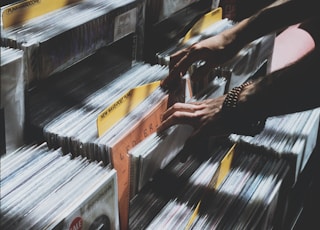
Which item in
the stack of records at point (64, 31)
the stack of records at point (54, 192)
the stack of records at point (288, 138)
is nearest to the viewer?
the stack of records at point (54, 192)

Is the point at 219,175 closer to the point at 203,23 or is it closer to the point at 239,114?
the point at 239,114

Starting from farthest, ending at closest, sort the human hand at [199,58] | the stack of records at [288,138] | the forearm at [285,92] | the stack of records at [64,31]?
the stack of records at [288,138]
the human hand at [199,58]
the forearm at [285,92]
the stack of records at [64,31]

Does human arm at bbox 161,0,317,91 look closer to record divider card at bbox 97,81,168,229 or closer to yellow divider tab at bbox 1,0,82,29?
record divider card at bbox 97,81,168,229

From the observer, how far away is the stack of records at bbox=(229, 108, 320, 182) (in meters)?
1.56

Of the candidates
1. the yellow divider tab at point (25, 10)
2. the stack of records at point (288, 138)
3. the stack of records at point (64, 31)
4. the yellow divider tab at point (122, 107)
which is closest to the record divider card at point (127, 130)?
the yellow divider tab at point (122, 107)

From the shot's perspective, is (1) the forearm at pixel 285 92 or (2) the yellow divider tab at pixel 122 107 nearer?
(2) the yellow divider tab at pixel 122 107

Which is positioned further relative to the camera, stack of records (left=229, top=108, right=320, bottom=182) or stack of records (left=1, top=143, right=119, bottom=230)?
stack of records (left=229, top=108, right=320, bottom=182)

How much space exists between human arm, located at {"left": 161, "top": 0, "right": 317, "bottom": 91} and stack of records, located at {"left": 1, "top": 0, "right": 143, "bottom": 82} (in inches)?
8.3

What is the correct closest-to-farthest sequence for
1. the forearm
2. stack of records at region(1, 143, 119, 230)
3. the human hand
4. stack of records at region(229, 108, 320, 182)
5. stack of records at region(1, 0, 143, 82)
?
stack of records at region(1, 143, 119, 230), stack of records at region(1, 0, 143, 82), the forearm, the human hand, stack of records at region(229, 108, 320, 182)

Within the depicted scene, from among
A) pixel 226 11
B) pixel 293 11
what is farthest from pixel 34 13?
pixel 226 11

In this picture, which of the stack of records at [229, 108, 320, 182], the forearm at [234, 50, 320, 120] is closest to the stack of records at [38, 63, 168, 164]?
the forearm at [234, 50, 320, 120]

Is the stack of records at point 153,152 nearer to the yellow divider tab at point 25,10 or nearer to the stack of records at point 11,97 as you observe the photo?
the stack of records at point 11,97

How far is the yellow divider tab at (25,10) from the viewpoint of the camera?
103 centimetres

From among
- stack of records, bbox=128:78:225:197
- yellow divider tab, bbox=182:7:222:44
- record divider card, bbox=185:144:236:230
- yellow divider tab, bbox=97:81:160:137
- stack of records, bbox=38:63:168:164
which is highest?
yellow divider tab, bbox=182:7:222:44
